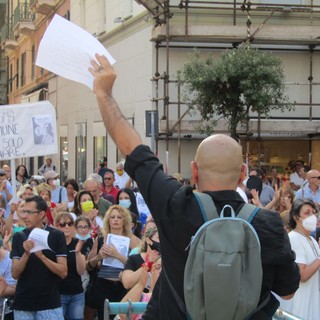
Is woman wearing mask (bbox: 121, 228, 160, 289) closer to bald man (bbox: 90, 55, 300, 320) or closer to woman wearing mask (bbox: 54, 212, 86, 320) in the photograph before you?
woman wearing mask (bbox: 54, 212, 86, 320)

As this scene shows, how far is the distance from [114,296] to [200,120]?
11.7 meters

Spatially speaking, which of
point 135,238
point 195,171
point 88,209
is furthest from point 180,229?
point 88,209

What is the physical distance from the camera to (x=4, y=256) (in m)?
7.19

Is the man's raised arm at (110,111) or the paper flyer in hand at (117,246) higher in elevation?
the man's raised arm at (110,111)

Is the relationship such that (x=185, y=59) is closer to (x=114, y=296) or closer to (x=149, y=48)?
(x=149, y=48)

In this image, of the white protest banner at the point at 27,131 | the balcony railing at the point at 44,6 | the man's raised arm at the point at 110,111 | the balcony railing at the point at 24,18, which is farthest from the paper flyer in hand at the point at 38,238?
the balcony railing at the point at 24,18

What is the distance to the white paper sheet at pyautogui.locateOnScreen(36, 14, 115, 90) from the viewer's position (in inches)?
135

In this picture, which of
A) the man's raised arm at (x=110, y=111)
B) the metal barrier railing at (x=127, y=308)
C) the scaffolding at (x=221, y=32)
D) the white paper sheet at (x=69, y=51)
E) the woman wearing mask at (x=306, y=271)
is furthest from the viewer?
the scaffolding at (x=221, y=32)

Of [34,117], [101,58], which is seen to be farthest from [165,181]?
[34,117]

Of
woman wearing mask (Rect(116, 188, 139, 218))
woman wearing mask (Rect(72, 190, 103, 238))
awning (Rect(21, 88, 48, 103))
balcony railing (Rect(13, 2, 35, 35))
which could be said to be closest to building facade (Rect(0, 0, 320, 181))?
woman wearing mask (Rect(116, 188, 139, 218))

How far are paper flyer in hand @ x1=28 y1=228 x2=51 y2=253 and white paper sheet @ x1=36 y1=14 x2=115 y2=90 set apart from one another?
3.13m

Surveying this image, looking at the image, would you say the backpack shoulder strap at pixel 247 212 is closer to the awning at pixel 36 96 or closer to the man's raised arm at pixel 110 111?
the man's raised arm at pixel 110 111

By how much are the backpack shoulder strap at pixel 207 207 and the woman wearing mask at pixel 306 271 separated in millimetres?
3647

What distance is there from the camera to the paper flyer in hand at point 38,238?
6.45m
